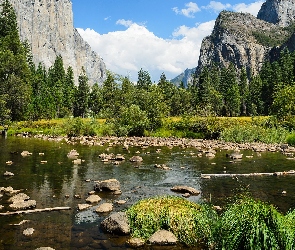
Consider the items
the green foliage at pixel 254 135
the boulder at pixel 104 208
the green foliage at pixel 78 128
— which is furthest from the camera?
the green foliage at pixel 78 128

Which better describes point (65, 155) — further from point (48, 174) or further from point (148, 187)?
→ point (148, 187)

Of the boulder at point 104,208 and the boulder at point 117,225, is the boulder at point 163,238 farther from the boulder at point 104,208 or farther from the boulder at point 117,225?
the boulder at point 104,208

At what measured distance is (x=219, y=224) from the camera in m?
10.0

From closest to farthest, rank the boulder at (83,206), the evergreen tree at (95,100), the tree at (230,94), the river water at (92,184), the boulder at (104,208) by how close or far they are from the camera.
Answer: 1. the river water at (92,184)
2. the boulder at (104,208)
3. the boulder at (83,206)
4. the evergreen tree at (95,100)
5. the tree at (230,94)

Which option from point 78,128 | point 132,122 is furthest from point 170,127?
point 78,128

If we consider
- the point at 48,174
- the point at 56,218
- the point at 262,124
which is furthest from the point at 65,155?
the point at 262,124

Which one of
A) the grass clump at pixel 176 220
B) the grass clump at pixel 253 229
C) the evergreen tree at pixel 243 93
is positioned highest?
the evergreen tree at pixel 243 93

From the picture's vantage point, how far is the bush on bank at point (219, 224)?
8703 mm

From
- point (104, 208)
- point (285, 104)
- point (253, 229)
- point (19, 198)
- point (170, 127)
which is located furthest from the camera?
point (170, 127)

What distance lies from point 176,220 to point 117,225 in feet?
7.33

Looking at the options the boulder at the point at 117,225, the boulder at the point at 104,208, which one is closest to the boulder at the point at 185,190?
the boulder at the point at 104,208

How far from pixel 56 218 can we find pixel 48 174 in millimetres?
9596

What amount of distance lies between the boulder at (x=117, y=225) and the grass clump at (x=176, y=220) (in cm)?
21

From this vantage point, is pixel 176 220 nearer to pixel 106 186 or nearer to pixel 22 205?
pixel 106 186
